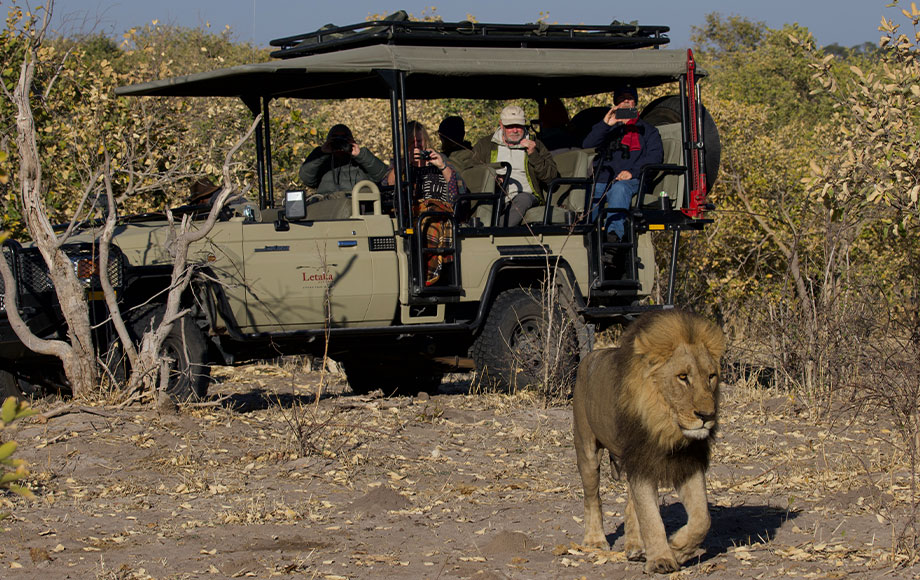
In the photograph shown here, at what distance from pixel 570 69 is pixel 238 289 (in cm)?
307

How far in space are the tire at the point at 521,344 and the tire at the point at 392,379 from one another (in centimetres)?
98

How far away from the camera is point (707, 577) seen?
501 cm

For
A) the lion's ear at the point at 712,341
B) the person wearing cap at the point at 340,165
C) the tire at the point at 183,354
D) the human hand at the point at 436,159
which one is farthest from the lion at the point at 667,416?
the person wearing cap at the point at 340,165

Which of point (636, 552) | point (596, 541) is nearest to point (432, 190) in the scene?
point (596, 541)

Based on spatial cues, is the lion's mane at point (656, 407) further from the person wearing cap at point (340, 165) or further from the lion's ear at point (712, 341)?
the person wearing cap at point (340, 165)

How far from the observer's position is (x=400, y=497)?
6652 mm

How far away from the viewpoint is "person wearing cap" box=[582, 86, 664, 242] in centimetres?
1012

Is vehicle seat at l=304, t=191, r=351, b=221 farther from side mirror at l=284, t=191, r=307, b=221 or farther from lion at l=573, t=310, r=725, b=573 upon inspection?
lion at l=573, t=310, r=725, b=573

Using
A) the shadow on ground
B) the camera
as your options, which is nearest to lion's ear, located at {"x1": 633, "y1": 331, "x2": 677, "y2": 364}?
the shadow on ground

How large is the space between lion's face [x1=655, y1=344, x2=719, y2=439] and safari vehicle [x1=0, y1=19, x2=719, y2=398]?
4178 mm

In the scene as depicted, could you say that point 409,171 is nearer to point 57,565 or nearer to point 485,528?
point 485,528

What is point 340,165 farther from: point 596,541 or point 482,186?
point 596,541

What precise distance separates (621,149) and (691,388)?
5.73m

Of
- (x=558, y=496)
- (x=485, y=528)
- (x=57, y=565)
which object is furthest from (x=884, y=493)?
(x=57, y=565)
